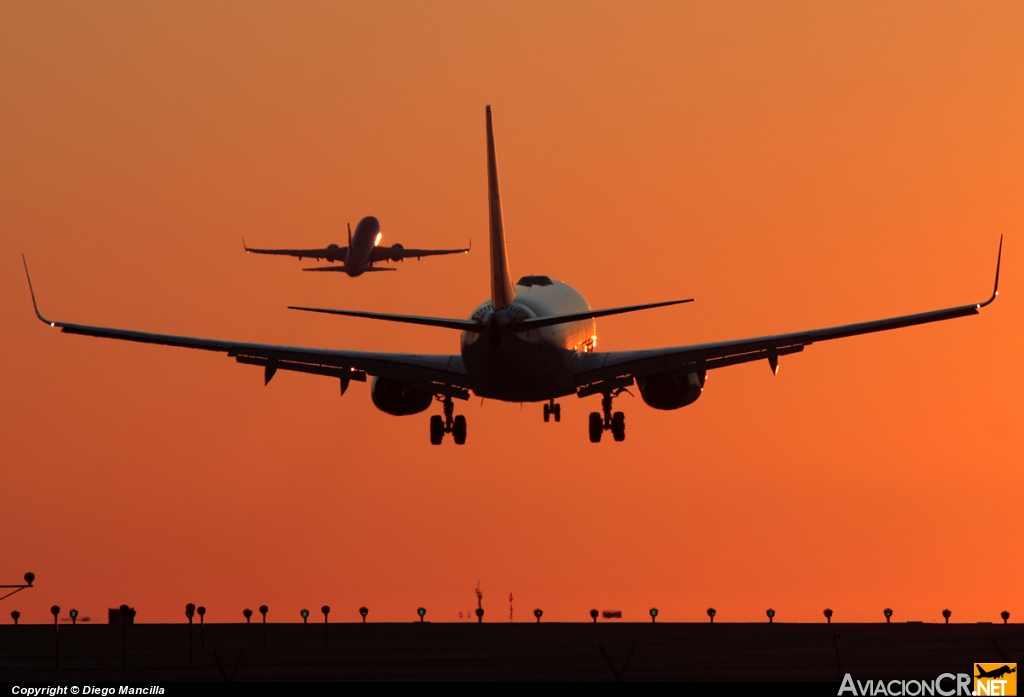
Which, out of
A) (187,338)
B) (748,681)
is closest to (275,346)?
(187,338)

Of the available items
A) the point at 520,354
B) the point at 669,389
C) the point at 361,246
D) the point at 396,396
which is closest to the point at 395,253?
the point at 361,246

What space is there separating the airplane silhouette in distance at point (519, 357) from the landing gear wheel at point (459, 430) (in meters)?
0.04

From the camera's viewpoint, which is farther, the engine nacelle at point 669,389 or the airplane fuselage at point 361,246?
the airplane fuselage at point 361,246

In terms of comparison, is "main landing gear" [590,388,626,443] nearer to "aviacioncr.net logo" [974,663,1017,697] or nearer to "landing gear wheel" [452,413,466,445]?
"landing gear wheel" [452,413,466,445]

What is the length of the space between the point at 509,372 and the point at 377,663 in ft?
53.2

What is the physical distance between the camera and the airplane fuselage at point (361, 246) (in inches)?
6294

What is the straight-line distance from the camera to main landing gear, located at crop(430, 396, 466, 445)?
8481 cm

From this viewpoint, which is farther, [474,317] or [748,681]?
[474,317]

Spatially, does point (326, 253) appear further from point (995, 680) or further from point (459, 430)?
point (995, 680)

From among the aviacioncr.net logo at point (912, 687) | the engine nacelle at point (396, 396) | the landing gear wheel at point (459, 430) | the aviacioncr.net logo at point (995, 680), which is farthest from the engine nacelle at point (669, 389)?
the aviacioncr.net logo at point (912, 687)

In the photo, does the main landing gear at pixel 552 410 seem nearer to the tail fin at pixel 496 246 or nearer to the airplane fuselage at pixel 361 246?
the tail fin at pixel 496 246

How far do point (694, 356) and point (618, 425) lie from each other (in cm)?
540

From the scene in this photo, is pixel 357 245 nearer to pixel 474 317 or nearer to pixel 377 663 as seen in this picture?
pixel 474 317

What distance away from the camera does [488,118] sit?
82438mm
